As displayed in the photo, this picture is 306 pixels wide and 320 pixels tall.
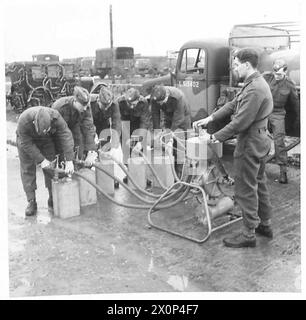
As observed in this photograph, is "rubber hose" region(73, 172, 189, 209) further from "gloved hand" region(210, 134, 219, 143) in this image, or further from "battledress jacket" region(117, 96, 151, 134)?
"battledress jacket" region(117, 96, 151, 134)

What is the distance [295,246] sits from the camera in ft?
14.1

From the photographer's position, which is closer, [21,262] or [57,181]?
[21,262]

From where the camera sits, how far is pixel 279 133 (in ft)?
19.7

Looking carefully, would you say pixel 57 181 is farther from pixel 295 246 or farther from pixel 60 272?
pixel 295 246

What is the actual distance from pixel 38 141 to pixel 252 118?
251 centimetres

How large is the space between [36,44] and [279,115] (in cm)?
325

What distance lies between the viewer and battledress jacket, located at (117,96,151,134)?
611 centimetres

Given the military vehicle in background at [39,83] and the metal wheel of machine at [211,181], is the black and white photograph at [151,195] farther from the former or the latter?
the military vehicle in background at [39,83]

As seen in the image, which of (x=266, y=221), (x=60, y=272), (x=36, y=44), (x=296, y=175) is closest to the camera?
(x=60, y=272)

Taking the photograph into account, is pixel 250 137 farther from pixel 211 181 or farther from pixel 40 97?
pixel 40 97

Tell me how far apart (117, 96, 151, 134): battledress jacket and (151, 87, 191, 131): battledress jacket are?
10cm

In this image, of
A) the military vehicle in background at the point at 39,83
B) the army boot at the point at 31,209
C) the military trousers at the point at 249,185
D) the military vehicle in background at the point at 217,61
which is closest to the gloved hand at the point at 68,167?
the army boot at the point at 31,209
